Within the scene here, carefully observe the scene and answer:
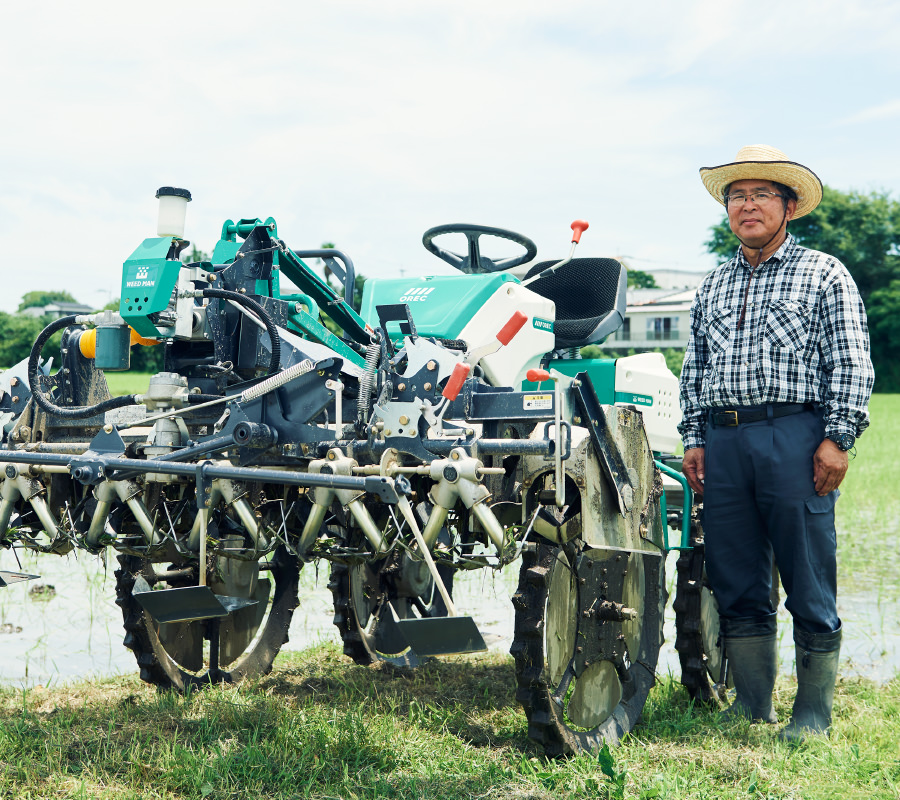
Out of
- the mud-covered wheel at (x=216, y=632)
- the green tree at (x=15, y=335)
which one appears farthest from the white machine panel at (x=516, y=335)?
the green tree at (x=15, y=335)

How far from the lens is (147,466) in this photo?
3424mm

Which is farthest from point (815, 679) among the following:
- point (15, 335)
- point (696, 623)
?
point (15, 335)

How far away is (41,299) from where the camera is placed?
86312 mm

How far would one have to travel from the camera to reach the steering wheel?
5.05 meters

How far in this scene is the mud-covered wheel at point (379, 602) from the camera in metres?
5.27

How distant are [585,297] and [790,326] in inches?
62.7

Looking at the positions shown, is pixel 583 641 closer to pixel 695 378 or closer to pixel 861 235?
pixel 695 378

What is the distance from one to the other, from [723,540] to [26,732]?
9.39 feet

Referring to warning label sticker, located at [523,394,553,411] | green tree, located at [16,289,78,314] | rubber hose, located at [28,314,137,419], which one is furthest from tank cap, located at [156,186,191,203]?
green tree, located at [16,289,78,314]

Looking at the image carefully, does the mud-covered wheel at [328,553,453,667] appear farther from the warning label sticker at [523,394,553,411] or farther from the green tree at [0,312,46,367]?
the green tree at [0,312,46,367]

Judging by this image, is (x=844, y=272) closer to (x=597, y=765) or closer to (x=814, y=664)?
(x=814, y=664)

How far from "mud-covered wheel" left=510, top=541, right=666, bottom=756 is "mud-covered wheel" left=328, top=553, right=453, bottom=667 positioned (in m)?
1.39

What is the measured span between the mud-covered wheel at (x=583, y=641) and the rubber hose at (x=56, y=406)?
1683 mm

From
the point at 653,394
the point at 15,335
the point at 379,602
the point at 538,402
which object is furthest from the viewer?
the point at 15,335
